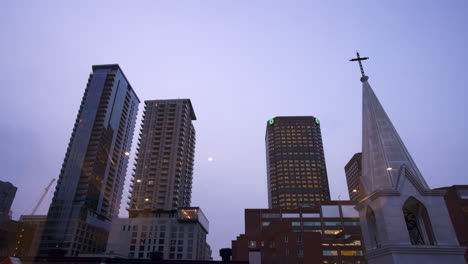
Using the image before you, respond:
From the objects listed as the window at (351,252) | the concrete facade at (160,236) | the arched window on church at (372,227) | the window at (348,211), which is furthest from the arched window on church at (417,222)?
the window at (348,211)

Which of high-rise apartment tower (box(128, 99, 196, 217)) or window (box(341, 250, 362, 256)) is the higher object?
high-rise apartment tower (box(128, 99, 196, 217))

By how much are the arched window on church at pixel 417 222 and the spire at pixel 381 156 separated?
1.24 meters

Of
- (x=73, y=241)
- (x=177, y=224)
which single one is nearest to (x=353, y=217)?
(x=177, y=224)

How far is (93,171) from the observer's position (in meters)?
160

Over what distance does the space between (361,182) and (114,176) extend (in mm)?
181637

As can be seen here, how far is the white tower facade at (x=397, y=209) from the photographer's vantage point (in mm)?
15445

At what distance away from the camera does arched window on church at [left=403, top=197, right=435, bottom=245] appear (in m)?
16.5

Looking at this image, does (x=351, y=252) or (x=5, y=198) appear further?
(x=5, y=198)

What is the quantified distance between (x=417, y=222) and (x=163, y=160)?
15184 cm

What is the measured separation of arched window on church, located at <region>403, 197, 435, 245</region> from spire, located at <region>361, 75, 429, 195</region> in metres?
1.24

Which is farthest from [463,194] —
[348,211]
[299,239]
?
[348,211]

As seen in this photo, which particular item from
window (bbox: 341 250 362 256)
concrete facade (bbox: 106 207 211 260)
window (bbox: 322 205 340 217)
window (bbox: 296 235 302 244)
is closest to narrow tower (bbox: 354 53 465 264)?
window (bbox: 296 235 302 244)

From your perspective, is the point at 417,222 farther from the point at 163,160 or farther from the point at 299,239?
the point at 163,160

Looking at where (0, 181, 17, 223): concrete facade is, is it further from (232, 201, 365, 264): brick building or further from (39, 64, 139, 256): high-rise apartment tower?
(232, 201, 365, 264): brick building
